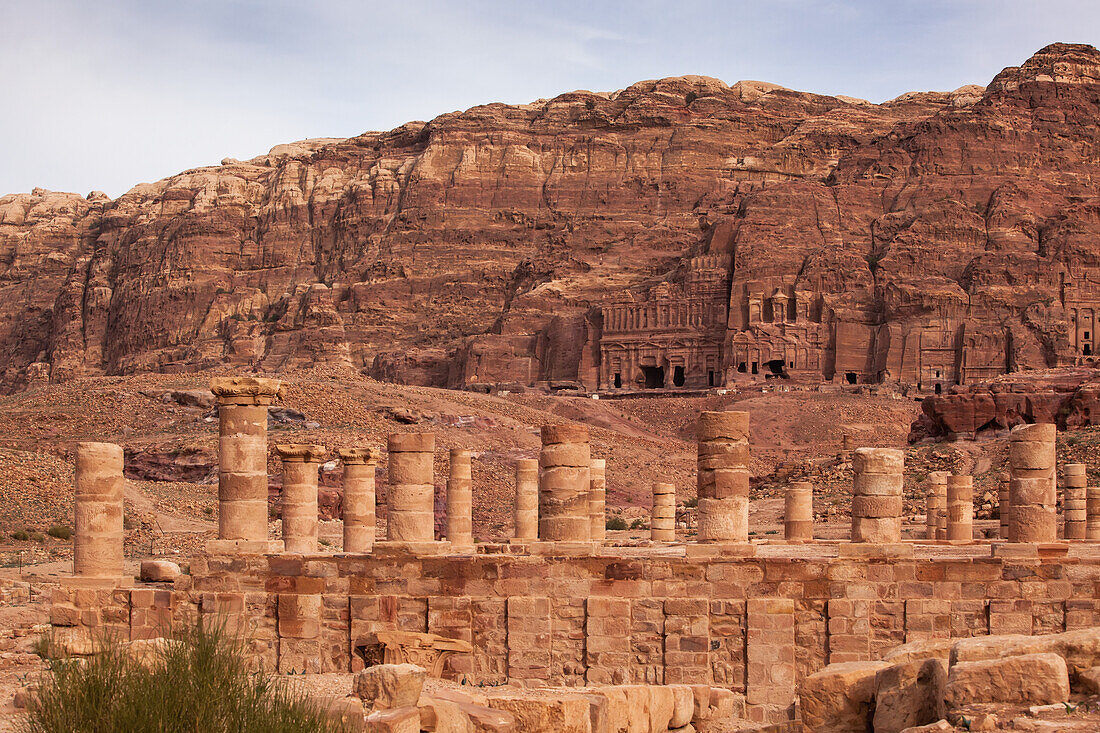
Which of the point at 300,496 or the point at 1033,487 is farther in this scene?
the point at 300,496

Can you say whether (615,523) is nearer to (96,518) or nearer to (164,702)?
(96,518)

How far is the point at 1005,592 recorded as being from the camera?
18.7m

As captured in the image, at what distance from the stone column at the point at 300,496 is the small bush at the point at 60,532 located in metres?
15.4

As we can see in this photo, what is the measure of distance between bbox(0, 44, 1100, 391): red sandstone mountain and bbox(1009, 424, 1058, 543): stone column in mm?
69432

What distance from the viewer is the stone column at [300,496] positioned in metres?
25.0

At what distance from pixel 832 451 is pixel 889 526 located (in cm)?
5451

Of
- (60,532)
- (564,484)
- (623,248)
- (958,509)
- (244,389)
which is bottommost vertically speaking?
(60,532)

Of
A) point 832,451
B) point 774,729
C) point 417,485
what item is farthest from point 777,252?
point 774,729

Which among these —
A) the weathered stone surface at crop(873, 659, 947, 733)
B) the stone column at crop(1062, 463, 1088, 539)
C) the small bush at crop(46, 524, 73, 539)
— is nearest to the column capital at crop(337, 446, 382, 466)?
the weathered stone surface at crop(873, 659, 947, 733)

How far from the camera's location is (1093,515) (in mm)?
35000

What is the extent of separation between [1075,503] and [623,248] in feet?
329

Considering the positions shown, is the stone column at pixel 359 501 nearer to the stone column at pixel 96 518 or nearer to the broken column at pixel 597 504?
the broken column at pixel 597 504

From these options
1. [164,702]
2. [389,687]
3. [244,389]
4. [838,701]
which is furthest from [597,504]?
[164,702]

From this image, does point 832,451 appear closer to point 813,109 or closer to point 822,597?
point 822,597
